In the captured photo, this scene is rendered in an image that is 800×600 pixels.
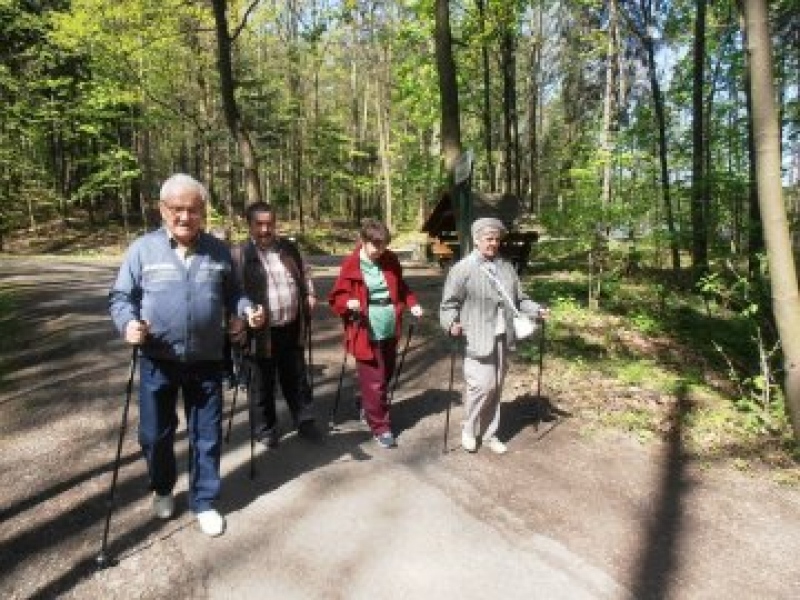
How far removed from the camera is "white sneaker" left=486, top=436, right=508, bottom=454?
577 centimetres

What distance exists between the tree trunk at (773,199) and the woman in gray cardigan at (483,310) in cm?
221

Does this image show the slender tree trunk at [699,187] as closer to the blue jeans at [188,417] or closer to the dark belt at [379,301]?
the dark belt at [379,301]

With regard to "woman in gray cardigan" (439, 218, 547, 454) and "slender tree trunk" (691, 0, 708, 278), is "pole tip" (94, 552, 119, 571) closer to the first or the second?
"woman in gray cardigan" (439, 218, 547, 454)

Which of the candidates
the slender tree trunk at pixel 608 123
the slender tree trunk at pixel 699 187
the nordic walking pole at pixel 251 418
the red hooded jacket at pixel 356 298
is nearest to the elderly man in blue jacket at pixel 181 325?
the nordic walking pole at pixel 251 418

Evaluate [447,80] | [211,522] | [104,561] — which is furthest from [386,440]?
[447,80]

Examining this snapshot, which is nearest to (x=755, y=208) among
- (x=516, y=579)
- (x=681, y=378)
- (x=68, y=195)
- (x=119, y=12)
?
(x=681, y=378)

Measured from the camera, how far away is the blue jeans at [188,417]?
13.6 feet

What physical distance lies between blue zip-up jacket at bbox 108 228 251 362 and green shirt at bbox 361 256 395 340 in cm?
178

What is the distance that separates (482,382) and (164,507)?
265 centimetres

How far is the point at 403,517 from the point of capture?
179 inches

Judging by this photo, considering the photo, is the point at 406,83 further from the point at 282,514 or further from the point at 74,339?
the point at 282,514

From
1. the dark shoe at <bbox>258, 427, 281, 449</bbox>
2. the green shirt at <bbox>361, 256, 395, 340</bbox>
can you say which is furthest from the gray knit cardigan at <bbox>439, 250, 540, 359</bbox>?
the dark shoe at <bbox>258, 427, 281, 449</bbox>

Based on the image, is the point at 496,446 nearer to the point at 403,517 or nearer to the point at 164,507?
the point at 403,517

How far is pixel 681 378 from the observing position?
26.4 feet
